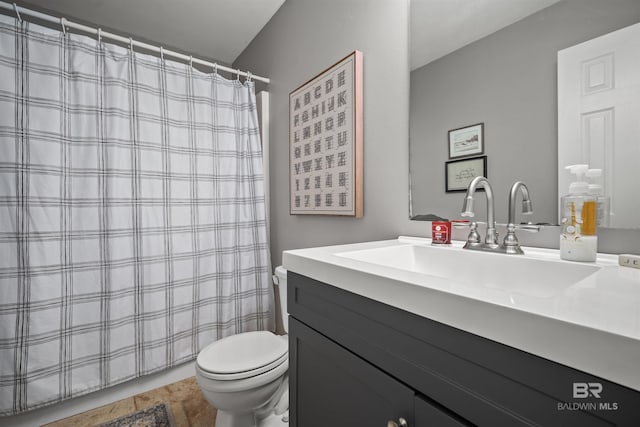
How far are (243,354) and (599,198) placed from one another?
138cm

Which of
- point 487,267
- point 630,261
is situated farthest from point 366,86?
point 630,261

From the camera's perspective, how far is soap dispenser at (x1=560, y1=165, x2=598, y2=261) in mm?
640

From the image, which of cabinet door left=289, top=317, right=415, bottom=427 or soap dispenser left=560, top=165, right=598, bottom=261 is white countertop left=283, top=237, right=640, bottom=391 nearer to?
soap dispenser left=560, top=165, right=598, bottom=261

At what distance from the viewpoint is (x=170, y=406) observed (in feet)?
4.86

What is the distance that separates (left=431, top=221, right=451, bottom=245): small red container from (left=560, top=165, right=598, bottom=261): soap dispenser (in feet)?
1.01

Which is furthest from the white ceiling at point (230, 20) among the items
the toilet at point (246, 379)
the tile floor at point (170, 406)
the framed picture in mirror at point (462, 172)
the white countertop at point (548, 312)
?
the tile floor at point (170, 406)

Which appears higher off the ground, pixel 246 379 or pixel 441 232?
pixel 441 232

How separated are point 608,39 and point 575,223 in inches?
18.4

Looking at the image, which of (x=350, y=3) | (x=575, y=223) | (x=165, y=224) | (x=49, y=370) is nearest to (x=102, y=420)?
(x=49, y=370)

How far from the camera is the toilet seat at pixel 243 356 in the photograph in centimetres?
113

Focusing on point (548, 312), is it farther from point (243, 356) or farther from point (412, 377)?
point (243, 356)

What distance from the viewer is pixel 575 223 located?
2.16ft

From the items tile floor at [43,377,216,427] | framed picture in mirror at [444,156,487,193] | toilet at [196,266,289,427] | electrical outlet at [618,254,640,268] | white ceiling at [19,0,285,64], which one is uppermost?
white ceiling at [19,0,285,64]

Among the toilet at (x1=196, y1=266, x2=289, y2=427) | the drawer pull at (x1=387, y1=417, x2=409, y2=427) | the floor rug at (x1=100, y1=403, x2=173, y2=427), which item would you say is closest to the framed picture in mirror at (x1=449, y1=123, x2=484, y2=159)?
the drawer pull at (x1=387, y1=417, x2=409, y2=427)
